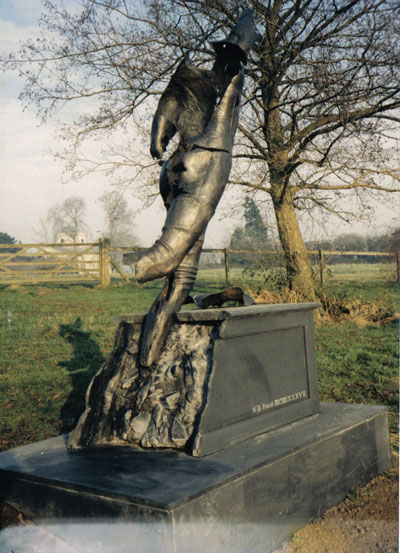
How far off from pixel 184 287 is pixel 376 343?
711 centimetres

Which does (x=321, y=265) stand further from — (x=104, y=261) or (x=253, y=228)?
(x=104, y=261)

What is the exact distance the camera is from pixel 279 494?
9.84ft

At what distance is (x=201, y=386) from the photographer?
3277 mm

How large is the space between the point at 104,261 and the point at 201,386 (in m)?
12.0

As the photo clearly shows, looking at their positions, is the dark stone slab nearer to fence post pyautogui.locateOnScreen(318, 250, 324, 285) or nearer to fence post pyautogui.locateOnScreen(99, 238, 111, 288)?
fence post pyautogui.locateOnScreen(318, 250, 324, 285)

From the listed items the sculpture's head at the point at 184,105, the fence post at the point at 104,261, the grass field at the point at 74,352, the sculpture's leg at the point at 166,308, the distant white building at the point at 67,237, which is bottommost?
the grass field at the point at 74,352

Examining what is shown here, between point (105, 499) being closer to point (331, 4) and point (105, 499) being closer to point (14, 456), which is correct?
point (14, 456)

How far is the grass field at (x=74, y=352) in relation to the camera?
19.4 feet

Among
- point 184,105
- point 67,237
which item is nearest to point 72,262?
point 184,105

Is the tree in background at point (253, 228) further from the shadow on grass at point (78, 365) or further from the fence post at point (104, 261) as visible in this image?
the shadow on grass at point (78, 365)

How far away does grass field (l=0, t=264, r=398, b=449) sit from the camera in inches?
233

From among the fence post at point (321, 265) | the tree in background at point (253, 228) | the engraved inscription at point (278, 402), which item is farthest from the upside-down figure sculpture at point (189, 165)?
the fence post at point (321, 265)

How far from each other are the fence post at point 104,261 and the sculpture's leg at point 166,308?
36.4 feet

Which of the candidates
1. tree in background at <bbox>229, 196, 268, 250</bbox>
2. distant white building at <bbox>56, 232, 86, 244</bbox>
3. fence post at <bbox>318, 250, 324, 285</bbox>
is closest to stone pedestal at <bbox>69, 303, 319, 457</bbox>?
tree in background at <bbox>229, 196, 268, 250</bbox>
